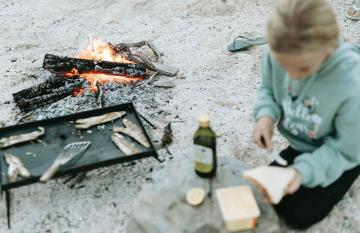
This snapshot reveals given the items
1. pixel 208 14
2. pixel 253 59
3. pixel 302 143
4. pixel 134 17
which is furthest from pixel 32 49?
pixel 302 143

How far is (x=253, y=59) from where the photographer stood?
479cm

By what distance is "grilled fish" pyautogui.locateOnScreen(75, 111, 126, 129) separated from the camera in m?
3.44

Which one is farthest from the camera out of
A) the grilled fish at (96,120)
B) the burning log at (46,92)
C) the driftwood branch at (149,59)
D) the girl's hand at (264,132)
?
the driftwood branch at (149,59)

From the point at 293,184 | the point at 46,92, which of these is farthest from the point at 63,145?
the point at 293,184

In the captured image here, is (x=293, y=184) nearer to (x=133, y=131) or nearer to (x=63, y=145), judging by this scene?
(x=133, y=131)

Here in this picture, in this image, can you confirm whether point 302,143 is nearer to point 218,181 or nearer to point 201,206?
point 218,181

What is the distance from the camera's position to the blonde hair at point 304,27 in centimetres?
201

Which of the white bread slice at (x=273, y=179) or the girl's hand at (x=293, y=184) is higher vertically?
the white bread slice at (x=273, y=179)

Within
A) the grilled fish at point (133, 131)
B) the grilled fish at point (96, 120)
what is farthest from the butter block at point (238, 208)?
the grilled fish at point (96, 120)

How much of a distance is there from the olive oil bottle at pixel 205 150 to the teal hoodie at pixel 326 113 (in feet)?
1.58

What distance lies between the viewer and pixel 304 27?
79.2 inches

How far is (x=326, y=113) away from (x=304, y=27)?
617 millimetres

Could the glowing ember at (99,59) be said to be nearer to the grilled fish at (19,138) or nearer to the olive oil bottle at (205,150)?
the grilled fish at (19,138)

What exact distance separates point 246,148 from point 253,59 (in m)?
1.50
